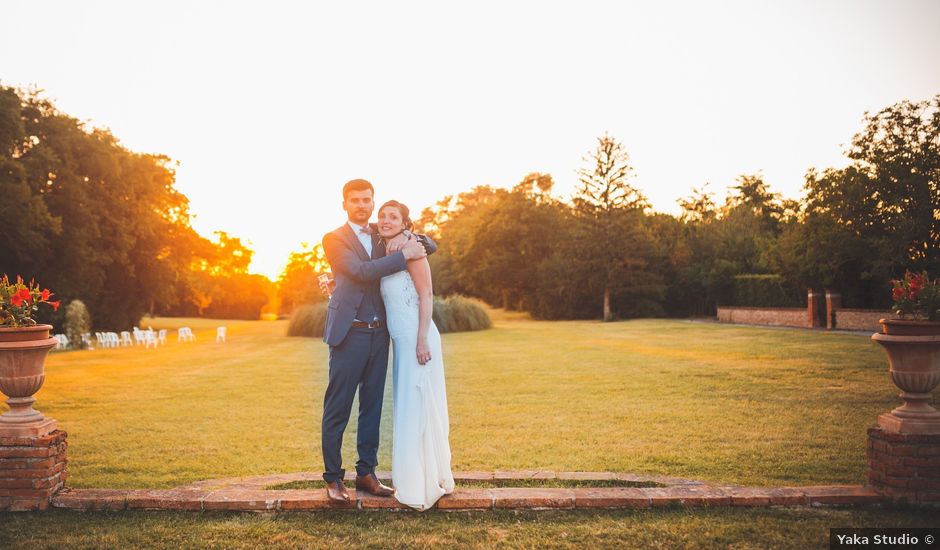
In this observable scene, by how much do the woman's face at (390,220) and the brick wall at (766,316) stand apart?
27392mm

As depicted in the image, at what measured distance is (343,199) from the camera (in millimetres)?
4484

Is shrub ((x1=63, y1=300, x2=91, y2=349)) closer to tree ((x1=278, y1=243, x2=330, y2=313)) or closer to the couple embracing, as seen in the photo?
tree ((x1=278, y1=243, x2=330, y2=313))

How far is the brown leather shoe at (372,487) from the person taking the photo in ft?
14.4

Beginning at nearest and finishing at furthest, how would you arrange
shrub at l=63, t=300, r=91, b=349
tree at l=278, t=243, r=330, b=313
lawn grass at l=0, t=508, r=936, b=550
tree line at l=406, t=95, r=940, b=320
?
1. lawn grass at l=0, t=508, r=936, b=550
2. shrub at l=63, t=300, r=91, b=349
3. tree line at l=406, t=95, r=940, b=320
4. tree at l=278, t=243, r=330, b=313

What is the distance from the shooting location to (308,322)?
26406 millimetres

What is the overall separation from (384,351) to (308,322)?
75.0 feet

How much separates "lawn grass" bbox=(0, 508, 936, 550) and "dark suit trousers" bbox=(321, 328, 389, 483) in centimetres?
37

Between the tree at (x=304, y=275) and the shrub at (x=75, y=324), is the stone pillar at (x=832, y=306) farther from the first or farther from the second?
the shrub at (x=75, y=324)

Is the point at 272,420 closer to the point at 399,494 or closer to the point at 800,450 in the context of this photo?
the point at 399,494

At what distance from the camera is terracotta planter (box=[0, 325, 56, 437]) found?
4.24 metres

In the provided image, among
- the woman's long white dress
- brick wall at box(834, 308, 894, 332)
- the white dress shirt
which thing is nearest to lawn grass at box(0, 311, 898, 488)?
the woman's long white dress

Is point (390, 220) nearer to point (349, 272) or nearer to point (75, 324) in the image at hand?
point (349, 272)

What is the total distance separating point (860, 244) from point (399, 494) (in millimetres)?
27901

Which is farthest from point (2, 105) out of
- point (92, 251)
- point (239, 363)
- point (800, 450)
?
point (800, 450)
